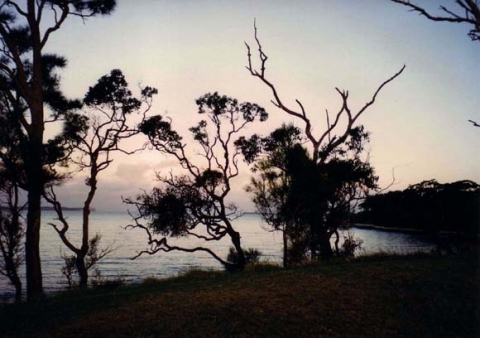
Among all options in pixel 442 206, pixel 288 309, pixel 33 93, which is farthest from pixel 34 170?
pixel 442 206

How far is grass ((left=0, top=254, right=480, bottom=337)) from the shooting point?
276 inches

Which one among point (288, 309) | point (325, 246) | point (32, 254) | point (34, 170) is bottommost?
point (288, 309)

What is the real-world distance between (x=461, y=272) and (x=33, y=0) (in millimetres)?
17833

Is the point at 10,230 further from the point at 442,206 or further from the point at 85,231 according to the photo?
the point at 442,206

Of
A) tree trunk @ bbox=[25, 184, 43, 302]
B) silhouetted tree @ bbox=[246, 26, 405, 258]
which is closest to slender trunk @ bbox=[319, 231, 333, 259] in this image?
silhouetted tree @ bbox=[246, 26, 405, 258]

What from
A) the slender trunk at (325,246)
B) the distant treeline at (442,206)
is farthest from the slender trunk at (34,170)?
the distant treeline at (442,206)

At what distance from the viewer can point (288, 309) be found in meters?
7.76

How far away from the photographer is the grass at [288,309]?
23.0 feet

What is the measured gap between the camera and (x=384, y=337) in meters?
6.70

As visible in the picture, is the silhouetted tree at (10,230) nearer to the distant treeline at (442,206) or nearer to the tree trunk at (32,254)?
the tree trunk at (32,254)

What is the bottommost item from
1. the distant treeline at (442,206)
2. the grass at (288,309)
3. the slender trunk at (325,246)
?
the grass at (288,309)

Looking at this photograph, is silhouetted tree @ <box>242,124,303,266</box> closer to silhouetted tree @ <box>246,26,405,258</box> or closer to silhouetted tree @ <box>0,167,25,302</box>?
silhouetted tree @ <box>246,26,405,258</box>

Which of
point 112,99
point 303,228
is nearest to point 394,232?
point 303,228

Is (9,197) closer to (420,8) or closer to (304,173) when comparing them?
(304,173)
